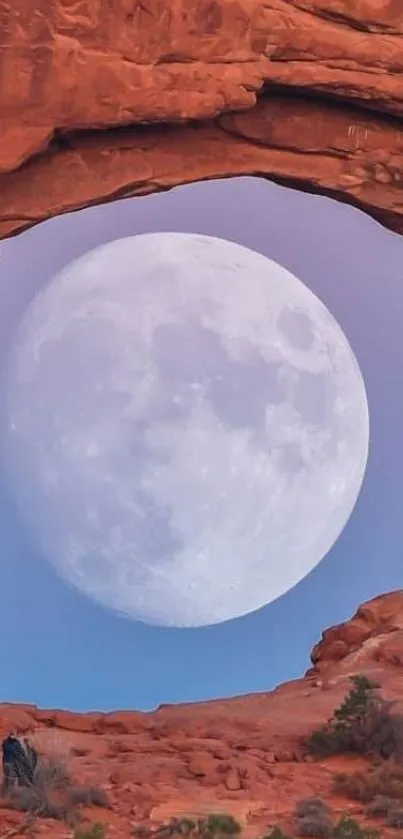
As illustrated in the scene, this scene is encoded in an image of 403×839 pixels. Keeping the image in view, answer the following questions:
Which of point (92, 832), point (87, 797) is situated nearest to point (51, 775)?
point (87, 797)

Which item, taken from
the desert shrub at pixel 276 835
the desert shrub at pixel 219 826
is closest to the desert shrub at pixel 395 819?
the desert shrub at pixel 276 835

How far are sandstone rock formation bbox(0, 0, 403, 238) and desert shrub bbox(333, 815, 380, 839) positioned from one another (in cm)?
645

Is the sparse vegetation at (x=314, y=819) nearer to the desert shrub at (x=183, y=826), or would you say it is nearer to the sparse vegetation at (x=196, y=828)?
the sparse vegetation at (x=196, y=828)

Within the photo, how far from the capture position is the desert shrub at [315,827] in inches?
385

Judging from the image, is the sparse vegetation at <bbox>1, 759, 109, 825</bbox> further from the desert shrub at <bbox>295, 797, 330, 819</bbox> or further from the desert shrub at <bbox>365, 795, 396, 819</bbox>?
the desert shrub at <bbox>365, 795, 396, 819</bbox>

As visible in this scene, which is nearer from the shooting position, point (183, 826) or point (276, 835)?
point (276, 835)

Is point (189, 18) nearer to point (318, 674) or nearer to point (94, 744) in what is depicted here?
point (94, 744)

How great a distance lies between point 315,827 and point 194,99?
6.98 m

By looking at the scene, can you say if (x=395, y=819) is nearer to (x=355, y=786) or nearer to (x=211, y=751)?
(x=355, y=786)

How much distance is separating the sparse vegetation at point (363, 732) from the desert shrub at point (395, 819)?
3167 millimetres

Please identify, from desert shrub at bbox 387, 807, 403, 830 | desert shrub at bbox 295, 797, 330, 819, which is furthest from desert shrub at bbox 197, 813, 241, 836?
desert shrub at bbox 387, 807, 403, 830

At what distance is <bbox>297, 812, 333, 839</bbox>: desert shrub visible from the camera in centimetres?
978

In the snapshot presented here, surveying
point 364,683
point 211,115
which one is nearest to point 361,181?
point 211,115

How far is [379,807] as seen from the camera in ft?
34.9
